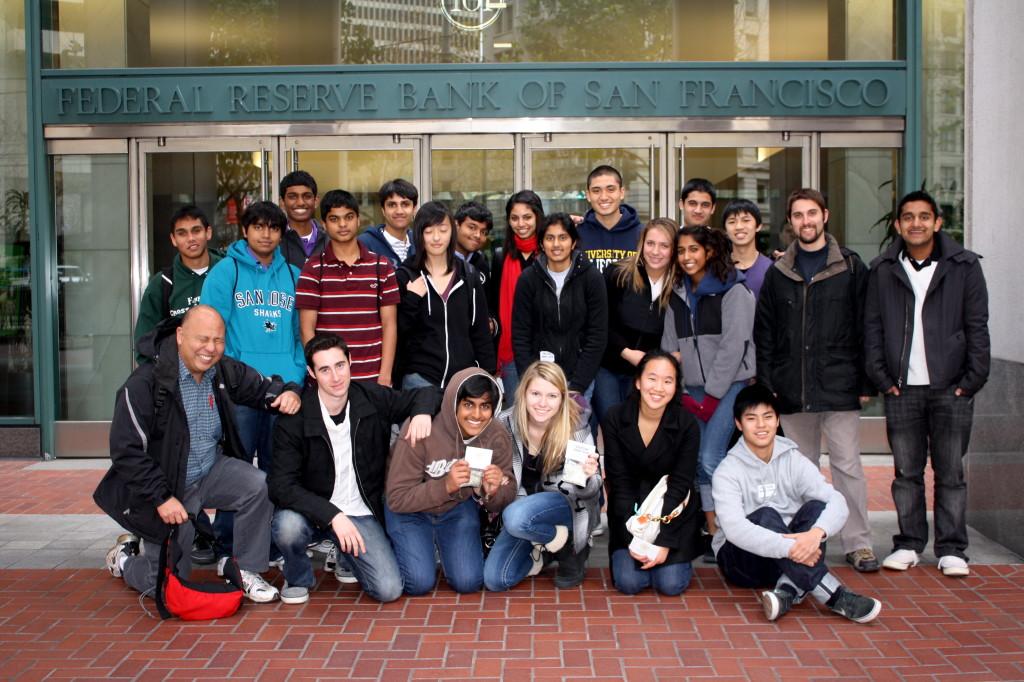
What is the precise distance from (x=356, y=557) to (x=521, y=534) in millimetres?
870

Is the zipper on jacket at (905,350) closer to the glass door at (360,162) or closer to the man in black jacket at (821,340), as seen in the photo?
the man in black jacket at (821,340)

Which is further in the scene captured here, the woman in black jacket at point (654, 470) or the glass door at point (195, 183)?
the glass door at point (195, 183)

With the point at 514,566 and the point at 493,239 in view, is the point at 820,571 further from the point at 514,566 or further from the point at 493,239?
the point at 493,239

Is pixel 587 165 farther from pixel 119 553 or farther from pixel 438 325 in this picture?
pixel 119 553

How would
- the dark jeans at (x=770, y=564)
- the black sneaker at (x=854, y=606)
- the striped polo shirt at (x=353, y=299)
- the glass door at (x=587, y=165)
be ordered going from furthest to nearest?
the glass door at (x=587, y=165)
the striped polo shirt at (x=353, y=299)
the dark jeans at (x=770, y=564)
the black sneaker at (x=854, y=606)

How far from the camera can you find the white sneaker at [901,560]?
580 centimetres

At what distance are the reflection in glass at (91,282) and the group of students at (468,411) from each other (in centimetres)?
364

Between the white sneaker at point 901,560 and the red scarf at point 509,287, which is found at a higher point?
the red scarf at point 509,287

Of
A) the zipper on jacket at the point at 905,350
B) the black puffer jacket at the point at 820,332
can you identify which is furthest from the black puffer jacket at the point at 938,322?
the black puffer jacket at the point at 820,332

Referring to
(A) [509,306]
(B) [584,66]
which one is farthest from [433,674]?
(B) [584,66]

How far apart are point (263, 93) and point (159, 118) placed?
39.2 inches

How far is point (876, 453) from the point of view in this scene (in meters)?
9.52

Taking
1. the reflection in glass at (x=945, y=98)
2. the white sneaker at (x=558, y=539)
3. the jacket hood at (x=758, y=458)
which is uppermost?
the reflection in glass at (x=945, y=98)

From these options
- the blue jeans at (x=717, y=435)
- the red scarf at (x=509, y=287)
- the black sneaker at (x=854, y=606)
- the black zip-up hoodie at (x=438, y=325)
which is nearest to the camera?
the black sneaker at (x=854, y=606)
